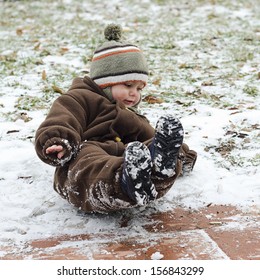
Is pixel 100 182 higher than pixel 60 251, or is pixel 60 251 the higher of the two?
pixel 100 182

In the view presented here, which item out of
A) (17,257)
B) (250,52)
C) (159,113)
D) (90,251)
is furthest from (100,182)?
(250,52)

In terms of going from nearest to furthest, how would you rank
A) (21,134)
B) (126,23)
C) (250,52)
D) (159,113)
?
(21,134)
(159,113)
(250,52)
(126,23)

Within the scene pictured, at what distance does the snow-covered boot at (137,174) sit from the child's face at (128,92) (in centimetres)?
81

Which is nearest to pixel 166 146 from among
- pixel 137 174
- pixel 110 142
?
pixel 137 174

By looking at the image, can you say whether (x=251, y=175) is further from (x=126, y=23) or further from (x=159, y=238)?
(x=126, y=23)

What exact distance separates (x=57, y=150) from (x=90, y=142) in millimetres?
293

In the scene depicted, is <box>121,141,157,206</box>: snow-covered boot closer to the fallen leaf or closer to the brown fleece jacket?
the brown fleece jacket

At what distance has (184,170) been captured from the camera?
3.32 m

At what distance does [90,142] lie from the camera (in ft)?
9.57

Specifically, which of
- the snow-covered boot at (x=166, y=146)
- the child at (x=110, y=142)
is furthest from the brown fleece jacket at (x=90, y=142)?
the snow-covered boot at (x=166, y=146)

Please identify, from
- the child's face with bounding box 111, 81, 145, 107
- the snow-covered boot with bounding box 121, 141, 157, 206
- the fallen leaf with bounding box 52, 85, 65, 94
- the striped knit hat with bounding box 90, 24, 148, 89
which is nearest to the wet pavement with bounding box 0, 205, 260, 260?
the snow-covered boot with bounding box 121, 141, 157, 206

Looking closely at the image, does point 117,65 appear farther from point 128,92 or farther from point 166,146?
point 166,146

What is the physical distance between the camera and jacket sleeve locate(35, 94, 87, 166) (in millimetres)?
2691

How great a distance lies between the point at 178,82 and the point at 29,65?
1.75m
